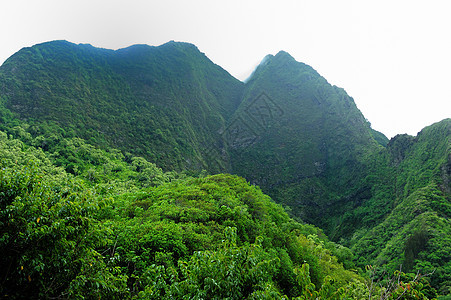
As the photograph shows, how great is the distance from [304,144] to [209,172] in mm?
45372

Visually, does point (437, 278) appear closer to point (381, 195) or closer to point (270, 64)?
point (381, 195)

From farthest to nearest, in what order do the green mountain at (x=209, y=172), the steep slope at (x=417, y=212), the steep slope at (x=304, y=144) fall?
the steep slope at (x=304, y=144) < the steep slope at (x=417, y=212) < the green mountain at (x=209, y=172)

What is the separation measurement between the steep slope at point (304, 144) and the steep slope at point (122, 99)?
46.1 feet

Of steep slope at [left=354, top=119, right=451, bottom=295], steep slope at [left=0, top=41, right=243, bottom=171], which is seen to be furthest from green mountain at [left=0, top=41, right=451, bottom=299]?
steep slope at [left=0, top=41, right=243, bottom=171]

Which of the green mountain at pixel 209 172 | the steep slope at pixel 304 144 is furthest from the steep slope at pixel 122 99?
the steep slope at pixel 304 144

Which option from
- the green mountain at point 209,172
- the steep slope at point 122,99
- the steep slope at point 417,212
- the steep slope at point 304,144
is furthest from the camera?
the steep slope at point 304,144

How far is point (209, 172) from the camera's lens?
251 ft

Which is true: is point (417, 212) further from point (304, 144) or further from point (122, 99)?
point (122, 99)

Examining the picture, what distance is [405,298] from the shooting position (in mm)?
4555

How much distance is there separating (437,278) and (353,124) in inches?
2984

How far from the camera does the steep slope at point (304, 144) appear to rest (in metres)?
74.7

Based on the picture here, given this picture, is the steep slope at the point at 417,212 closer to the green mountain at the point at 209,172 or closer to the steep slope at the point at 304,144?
the green mountain at the point at 209,172

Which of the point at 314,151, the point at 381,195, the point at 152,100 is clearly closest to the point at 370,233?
the point at 381,195

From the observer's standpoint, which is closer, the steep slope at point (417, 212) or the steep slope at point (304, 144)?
the steep slope at point (417, 212)
